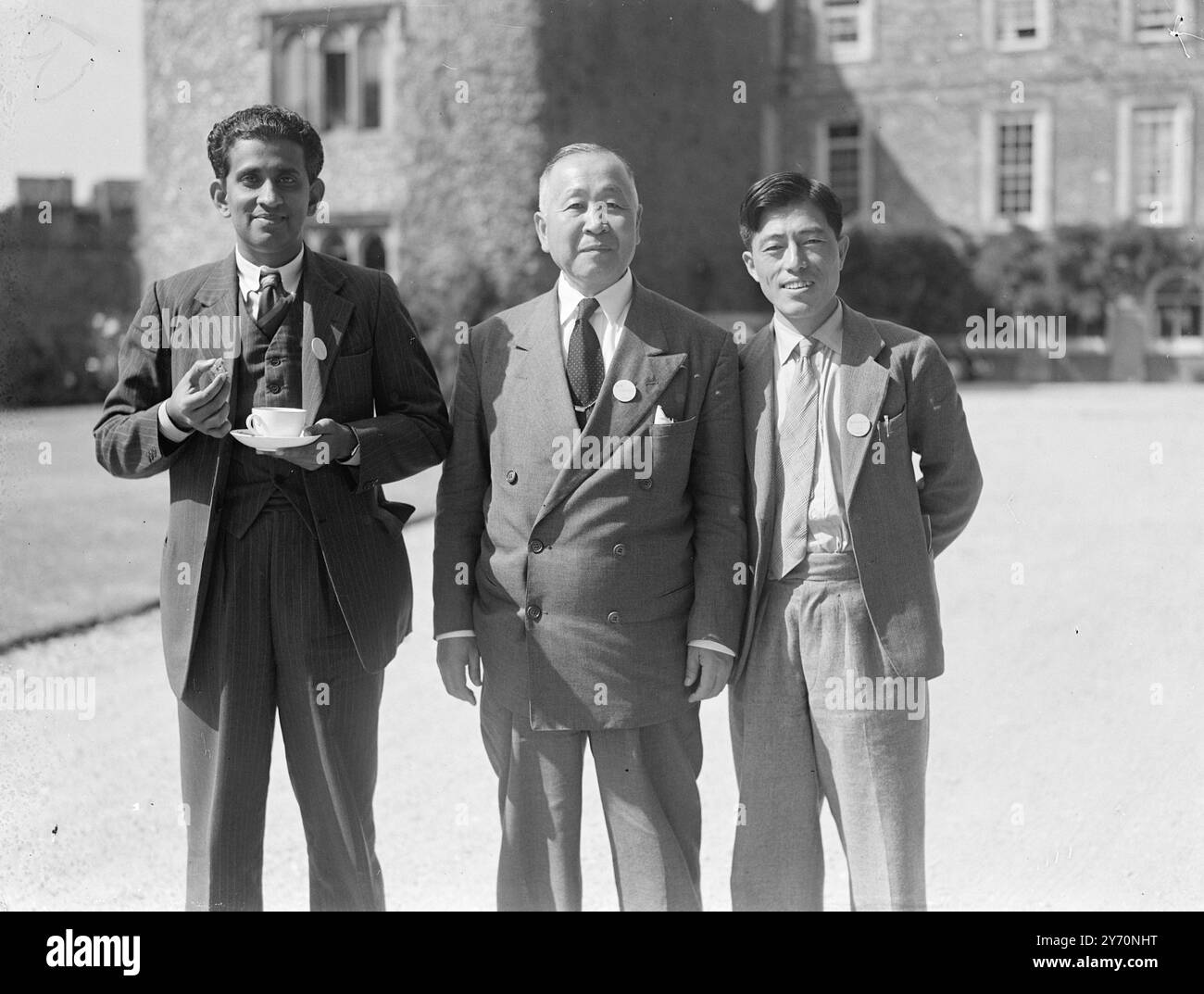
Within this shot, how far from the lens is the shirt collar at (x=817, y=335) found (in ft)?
11.0

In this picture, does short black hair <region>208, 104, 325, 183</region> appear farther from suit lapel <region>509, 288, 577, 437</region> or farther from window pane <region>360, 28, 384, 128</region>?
window pane <region>360, 28, 384, 128</region>

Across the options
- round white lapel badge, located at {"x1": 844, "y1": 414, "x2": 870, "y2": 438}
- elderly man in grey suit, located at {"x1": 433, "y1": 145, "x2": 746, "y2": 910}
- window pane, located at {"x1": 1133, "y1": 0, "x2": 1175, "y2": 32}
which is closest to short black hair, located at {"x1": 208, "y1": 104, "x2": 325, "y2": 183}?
elderly man in grey suit, located at {"x1": 433, "y1": 145, "x2": 746, "y2": 910}

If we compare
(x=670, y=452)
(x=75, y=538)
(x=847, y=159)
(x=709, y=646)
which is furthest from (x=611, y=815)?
(x=847, y=159)

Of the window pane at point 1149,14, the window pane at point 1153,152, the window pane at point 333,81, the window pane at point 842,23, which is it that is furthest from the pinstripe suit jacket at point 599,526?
the window pane at point 842,23

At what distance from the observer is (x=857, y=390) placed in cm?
327

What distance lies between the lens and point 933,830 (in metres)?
4.70

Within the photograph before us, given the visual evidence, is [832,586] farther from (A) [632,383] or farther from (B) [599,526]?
(A) [632,383]

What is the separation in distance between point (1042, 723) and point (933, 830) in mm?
1320

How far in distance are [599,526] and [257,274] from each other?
1.04 meters

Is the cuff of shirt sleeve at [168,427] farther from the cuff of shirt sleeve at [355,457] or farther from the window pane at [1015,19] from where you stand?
the window pane at [1015,19]

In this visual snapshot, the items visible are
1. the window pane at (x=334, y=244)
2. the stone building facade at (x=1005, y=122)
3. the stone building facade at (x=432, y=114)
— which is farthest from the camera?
Result: the stone building facade at (x=1005, y=122)

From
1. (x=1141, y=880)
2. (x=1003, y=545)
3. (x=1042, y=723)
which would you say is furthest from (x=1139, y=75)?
(x=1141, y=880)

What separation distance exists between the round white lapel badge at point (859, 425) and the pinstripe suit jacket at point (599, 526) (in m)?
0.28
